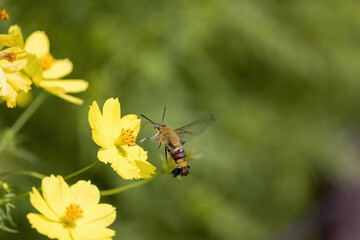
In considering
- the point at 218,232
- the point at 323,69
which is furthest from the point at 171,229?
the point at 323,69

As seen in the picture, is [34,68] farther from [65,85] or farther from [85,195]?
[85,195]

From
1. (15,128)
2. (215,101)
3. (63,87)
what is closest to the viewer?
(63,87)

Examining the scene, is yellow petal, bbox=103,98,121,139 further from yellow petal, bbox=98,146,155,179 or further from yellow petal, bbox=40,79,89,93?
yellow petal, bbox=40,79,89,93

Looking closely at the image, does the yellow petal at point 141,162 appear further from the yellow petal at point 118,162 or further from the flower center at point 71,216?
the flower center at point 71,216

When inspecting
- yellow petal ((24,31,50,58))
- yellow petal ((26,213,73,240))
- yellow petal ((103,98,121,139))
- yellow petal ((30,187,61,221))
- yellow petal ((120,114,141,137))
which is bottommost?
yellow petal ((26,213,73,240))

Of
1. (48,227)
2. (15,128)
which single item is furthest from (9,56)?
(15,128)

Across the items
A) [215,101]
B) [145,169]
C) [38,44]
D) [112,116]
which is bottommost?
[145,169]

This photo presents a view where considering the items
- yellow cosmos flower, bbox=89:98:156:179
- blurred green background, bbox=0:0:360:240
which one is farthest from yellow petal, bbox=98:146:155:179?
blurred green background, bbox=0:0:360:240

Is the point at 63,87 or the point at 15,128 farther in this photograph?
the point at 15,128
